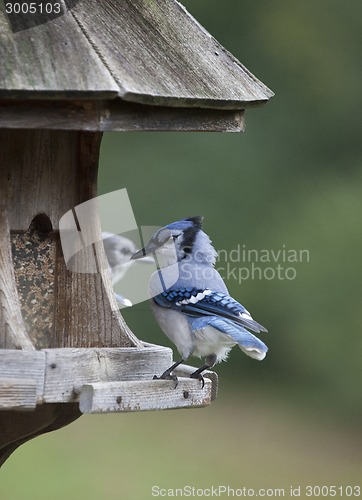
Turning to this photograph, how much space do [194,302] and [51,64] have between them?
1157 millimetres

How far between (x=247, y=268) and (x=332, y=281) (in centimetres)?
68

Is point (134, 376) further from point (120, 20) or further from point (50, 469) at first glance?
point (50, 469)

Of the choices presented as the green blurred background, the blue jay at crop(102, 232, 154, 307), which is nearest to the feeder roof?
the blue jay at crop(102, 232, 154, 307)

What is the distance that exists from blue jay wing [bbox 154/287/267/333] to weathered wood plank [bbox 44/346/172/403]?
292 millimetres

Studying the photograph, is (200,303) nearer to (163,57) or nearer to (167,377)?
(167,377)

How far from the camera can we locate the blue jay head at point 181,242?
3619 millimetres

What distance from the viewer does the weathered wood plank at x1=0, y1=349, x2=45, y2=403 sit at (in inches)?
105

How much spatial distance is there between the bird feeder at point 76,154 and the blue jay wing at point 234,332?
14 cm

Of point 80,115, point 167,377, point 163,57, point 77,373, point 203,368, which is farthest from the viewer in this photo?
point 203,368

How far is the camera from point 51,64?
8.39 feet

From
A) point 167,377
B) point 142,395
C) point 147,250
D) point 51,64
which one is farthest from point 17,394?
point 147,250

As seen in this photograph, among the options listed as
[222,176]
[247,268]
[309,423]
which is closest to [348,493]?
[309,423]

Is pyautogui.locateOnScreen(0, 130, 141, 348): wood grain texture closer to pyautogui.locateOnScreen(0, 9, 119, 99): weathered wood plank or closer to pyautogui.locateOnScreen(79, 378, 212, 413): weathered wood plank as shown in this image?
pyautogui.locateOnScreen(79, 378, 212, 413): weathered wood plank

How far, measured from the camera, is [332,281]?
338 inches
